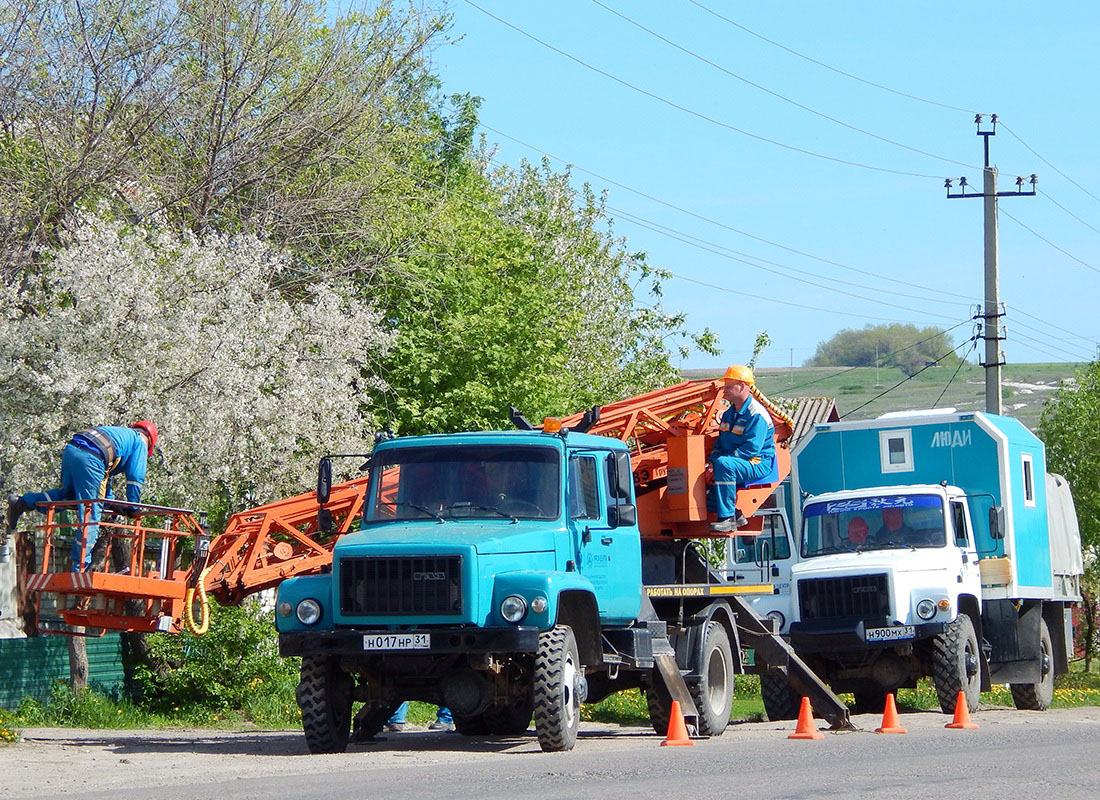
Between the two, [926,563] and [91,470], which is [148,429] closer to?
[91,470]

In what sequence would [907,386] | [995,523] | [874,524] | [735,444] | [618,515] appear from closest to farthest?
[618,515] < [735,444] < [995,523] < [874,524] < [907,386]

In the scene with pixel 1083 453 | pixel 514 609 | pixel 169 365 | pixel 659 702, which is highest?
pixel 1083 453

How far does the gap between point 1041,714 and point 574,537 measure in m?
9.66

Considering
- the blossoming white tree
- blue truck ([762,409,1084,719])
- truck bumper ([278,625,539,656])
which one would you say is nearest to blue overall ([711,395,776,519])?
blue truck ([762,409,1084,719])

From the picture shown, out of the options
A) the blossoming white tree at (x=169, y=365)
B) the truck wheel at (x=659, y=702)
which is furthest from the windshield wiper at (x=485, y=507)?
the blossoming white tree at (x=169, y=365)

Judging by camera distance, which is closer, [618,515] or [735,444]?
[618,515]

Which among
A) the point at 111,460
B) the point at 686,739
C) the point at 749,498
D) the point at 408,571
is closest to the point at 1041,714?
the point at 749,498

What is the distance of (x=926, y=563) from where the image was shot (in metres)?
19.2

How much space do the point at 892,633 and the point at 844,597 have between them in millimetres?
765

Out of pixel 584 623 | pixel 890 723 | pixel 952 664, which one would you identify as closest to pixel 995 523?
pixel 952 664

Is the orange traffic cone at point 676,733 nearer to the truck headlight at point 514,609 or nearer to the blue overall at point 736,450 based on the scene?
the truck headlight at point 514,609

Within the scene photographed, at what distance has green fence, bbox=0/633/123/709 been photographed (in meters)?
17.7

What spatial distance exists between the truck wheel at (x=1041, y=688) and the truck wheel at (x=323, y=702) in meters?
10.9

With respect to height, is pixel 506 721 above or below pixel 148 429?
below
